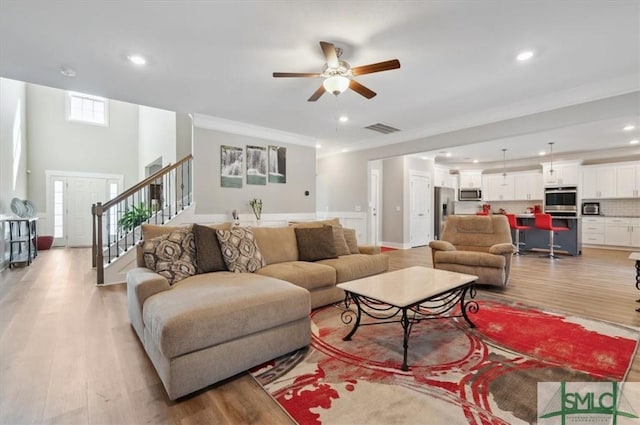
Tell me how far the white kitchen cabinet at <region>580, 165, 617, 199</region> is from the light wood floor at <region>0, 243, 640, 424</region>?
4029mm

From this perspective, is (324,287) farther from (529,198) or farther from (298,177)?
(529,198)

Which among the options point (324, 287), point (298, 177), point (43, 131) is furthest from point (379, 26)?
point (43, 131)

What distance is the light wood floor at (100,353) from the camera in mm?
1602

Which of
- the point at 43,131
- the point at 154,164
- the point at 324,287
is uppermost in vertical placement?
the point at 43,131

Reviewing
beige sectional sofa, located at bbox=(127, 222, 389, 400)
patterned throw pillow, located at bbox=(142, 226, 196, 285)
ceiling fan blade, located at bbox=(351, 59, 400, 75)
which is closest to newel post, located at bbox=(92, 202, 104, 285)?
beige sectional sofa, located at bbox=(127, 222, 389, 400)

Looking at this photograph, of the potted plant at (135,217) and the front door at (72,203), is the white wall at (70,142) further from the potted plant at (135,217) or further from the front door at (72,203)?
the potted plant at (135,217)

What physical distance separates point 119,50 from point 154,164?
19.4ft

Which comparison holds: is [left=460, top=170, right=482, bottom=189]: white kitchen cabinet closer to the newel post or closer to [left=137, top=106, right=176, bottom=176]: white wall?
[left=137, top=106, right=176, bottom=176]: white wall

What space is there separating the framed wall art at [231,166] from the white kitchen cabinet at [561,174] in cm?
840

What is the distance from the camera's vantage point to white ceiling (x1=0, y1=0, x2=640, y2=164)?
2.38m

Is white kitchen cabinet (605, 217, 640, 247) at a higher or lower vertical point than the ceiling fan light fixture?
lower

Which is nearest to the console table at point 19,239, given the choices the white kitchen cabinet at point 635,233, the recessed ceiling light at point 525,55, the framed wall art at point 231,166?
the framed wall art at point 231,166

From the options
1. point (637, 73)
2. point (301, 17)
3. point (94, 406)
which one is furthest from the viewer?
point (637, 73)

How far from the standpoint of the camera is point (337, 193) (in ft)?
26.2
